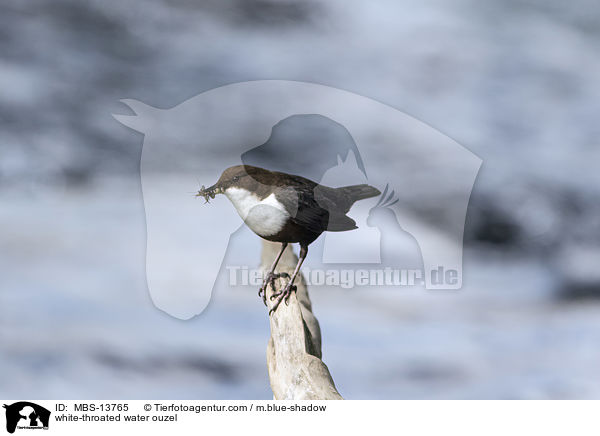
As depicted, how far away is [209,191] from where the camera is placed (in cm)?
132

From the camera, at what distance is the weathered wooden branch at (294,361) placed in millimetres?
1328

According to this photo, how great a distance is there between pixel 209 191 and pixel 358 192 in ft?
1.38

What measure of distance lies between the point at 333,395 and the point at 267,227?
47cm

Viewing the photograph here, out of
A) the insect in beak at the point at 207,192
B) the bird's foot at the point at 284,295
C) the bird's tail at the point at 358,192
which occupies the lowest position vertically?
the bird's foot at the point at 284,295

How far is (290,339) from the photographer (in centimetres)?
147

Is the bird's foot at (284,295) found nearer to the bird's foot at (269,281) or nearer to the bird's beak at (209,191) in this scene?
the bird's foot at (269,281)

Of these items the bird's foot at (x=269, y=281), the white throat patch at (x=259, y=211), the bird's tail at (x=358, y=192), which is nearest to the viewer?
the white throat patch at (x=259, y=211)
